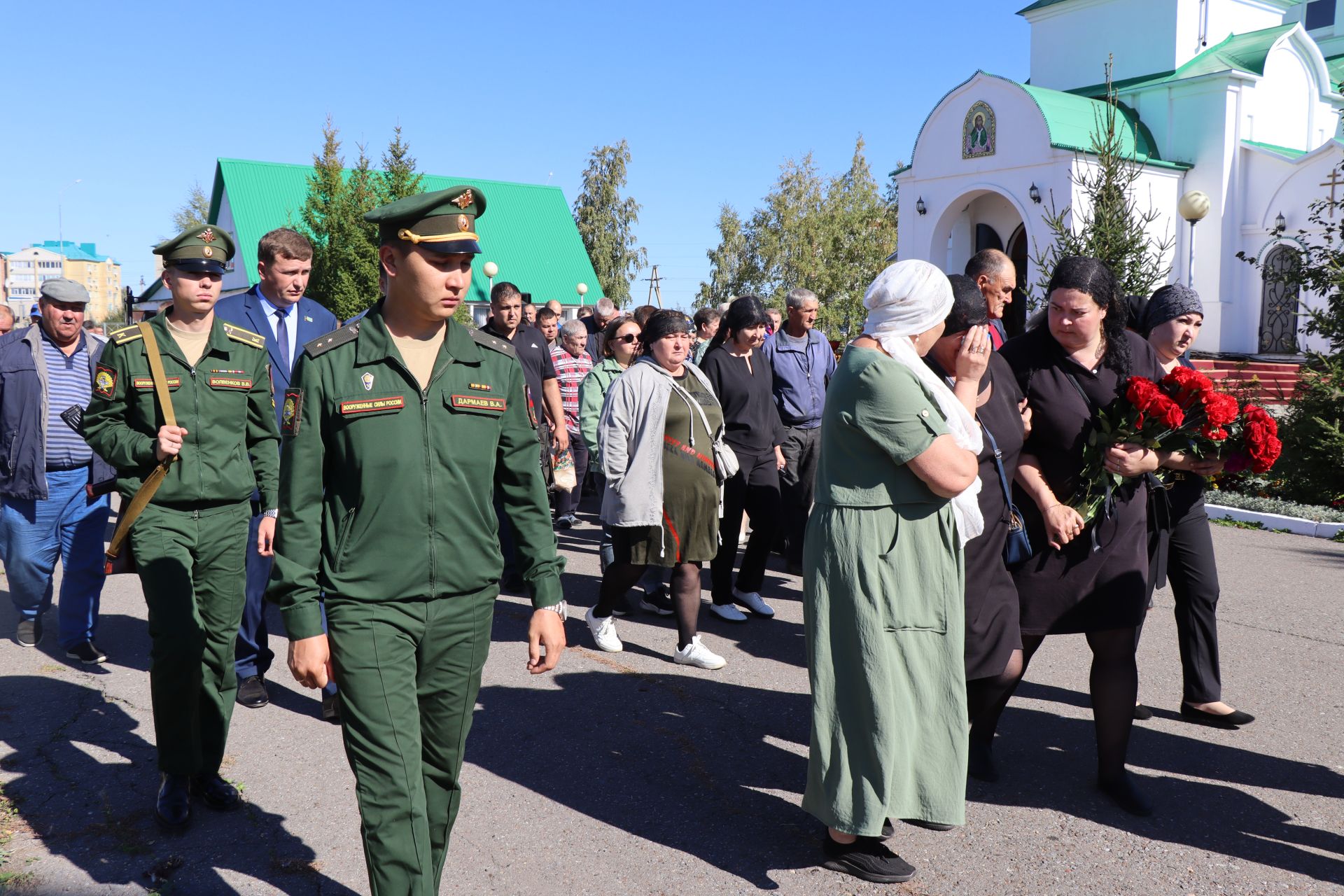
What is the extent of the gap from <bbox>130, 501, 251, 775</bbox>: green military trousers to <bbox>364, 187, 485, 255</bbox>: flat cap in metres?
1.92

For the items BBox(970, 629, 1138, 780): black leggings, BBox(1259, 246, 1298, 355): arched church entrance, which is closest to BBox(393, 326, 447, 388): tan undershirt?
BBox(970, 629, 1138, 780): black leggings

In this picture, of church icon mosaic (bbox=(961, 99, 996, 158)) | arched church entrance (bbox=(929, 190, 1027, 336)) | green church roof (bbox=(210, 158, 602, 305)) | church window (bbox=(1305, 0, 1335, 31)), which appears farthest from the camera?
green church roof (bbox=(210, 158, 602, 305))

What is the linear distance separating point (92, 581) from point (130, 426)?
7.93 ft

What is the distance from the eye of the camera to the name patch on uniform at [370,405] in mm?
2779

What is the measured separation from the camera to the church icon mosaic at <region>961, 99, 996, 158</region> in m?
27.0

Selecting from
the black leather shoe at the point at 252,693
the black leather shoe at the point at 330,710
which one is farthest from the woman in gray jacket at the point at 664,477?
the black leather shoe at the point at 252,693

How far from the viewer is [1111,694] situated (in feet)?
13.6

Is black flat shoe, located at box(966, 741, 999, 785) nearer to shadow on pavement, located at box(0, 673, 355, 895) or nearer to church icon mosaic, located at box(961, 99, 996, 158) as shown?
shadow on pavement, located at box(0, 673, 355, 895)

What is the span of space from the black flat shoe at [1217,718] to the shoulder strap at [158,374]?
15.1 feet

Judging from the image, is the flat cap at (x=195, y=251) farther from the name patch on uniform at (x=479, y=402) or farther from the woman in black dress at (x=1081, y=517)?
the woman in black dress at (x=1081, y=517)

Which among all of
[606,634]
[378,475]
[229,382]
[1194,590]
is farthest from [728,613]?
[378,475]

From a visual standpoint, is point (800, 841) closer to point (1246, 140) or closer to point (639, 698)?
point (639, 698)

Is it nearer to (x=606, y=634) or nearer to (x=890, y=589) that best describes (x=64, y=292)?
(x=606, y=634)

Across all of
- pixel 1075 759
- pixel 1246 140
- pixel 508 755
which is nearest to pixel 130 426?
pixel 508 755
